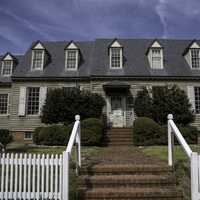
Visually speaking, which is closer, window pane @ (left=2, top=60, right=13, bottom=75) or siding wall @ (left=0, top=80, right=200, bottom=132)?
siding wall @ (left=0, top=80, right=200, bottom=132)

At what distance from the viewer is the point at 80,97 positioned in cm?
1731

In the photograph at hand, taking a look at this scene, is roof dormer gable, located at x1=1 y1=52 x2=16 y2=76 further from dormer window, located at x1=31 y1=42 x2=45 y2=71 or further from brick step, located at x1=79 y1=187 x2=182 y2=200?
brick step, located at x1=79 y1=187 x2=182 y2=200

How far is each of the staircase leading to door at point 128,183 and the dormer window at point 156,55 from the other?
573 inches

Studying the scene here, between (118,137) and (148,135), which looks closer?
(148,135)

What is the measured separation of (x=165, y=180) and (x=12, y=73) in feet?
59.8

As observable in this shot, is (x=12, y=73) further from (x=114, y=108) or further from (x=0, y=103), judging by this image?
(x=114, y=108)

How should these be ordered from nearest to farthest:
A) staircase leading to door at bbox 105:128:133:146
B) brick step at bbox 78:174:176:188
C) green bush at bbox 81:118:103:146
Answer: brick step at bbox 78:174:176:188
green bush at bbox 81:118:103:146
staircase leading to door at bbox 105:128:133:146

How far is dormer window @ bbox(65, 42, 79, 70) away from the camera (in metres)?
20.7

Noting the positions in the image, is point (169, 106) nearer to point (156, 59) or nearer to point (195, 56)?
point (156, 59)

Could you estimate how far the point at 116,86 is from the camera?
18312mm

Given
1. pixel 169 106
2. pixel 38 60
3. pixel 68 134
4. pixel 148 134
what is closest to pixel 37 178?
pixel 68 134

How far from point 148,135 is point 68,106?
5.67 metres

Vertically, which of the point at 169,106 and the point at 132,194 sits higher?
the point at 169,106

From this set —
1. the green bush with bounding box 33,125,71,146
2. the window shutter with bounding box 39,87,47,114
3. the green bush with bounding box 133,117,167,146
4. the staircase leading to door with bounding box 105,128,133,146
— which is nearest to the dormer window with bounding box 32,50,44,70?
the window shutter with bounding box 39,87,47,114
